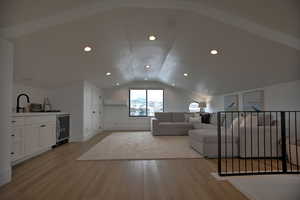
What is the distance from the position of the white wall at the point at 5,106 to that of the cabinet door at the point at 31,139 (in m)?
1.10

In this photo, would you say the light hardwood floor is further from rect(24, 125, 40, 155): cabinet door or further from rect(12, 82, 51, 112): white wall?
rect(12, 82, 51, 112): white wall

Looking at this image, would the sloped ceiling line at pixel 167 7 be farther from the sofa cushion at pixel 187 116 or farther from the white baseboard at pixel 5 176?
the sofa cushion at pixel 187 116

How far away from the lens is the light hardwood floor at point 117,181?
2.19 m

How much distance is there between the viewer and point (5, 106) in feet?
8.44

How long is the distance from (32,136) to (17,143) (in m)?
0.49

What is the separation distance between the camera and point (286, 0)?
2156 millimetres

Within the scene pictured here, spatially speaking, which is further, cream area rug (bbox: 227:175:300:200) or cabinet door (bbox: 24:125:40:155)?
cabinet door (bbox: 24:125:40:155)

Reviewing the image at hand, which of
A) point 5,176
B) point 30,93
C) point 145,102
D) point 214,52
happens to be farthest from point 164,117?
point 5,176

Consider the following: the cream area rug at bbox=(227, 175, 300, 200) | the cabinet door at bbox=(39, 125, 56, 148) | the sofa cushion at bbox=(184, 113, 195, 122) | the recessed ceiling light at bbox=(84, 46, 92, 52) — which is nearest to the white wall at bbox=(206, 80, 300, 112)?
the cream area rug at bbox=(227, 175, 300, 200)

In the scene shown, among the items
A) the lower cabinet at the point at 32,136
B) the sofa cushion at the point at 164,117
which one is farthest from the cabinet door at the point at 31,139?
the sofa cushion at the point at 164,117

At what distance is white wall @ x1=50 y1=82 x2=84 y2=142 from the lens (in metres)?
6.07

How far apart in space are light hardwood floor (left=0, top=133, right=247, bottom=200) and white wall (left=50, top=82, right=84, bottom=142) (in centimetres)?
238

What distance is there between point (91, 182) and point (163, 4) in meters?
2.78

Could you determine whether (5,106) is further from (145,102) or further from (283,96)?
(145,102)
